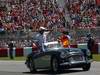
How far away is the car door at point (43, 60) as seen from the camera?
18.1 metres

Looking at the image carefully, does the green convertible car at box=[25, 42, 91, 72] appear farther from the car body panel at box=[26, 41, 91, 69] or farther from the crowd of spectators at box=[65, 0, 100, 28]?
the crowd of spectators at box=[65, 0, 100, 28]

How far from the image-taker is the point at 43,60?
1853 centimetres

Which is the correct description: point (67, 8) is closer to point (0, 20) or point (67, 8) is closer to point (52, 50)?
point (0, 20)

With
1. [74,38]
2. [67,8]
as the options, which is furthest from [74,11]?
[74,38]

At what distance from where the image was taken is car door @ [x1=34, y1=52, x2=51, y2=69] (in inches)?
713

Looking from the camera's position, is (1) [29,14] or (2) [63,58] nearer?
(2) [63,58]

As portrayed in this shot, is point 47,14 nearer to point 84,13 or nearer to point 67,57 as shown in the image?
point 84,13

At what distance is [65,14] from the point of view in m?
40.1

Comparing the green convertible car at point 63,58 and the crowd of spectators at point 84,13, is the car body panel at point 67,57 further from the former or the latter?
the crowd of spectators at point 84,13

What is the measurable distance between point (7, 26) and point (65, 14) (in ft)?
17.9

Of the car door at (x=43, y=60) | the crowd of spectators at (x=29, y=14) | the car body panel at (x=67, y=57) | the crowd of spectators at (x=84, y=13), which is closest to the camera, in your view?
the car body panel at (x=67, y=57)

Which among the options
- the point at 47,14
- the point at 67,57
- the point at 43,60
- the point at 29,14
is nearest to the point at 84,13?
the point at 47,14

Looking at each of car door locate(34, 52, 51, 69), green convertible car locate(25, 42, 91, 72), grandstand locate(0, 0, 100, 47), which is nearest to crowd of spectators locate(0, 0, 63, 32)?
grandstand locate(0, 0, 100, 47)

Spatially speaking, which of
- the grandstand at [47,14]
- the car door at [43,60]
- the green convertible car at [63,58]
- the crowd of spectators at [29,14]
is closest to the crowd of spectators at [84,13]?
the grandstand at [47,14]
